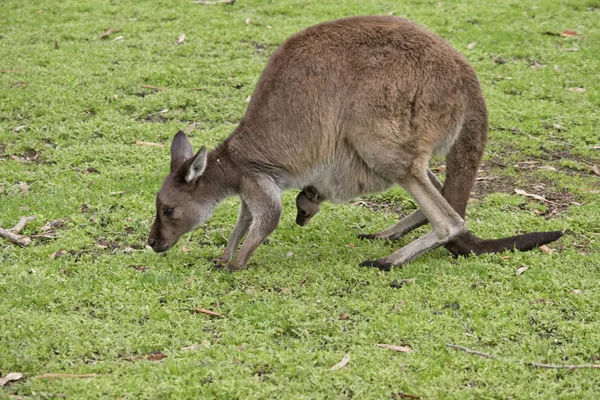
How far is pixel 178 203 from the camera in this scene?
6.02 m

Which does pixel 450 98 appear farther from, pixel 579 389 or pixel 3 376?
pixel 3 376

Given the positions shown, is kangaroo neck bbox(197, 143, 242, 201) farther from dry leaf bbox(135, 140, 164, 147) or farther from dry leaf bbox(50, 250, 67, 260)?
dry leaf bbox(135, 140, 164, 147)

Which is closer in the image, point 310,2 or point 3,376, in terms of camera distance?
point 3,376

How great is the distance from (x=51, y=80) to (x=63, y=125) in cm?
126

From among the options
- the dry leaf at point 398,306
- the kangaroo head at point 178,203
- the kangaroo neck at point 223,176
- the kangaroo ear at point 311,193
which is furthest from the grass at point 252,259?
the kangaroo neck at point 223,176

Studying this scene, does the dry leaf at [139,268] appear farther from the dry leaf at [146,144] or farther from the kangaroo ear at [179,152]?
the dry leaf at [146,144]

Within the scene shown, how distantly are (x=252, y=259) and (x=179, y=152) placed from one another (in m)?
0.94

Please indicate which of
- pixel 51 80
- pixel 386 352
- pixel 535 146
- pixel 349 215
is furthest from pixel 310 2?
pixel 386 352

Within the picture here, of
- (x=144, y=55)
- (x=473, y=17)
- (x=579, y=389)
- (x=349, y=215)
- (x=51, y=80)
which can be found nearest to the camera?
(x=579, y=389)

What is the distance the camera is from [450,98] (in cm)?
573

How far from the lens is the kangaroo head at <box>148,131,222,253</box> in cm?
600

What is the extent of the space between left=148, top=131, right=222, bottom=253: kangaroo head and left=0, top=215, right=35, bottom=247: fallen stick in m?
0.97

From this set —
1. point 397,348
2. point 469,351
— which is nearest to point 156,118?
point 397,348

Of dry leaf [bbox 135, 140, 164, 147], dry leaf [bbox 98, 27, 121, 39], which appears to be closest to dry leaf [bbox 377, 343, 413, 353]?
dry leaf [bbox 135, 140, 164, 147]
